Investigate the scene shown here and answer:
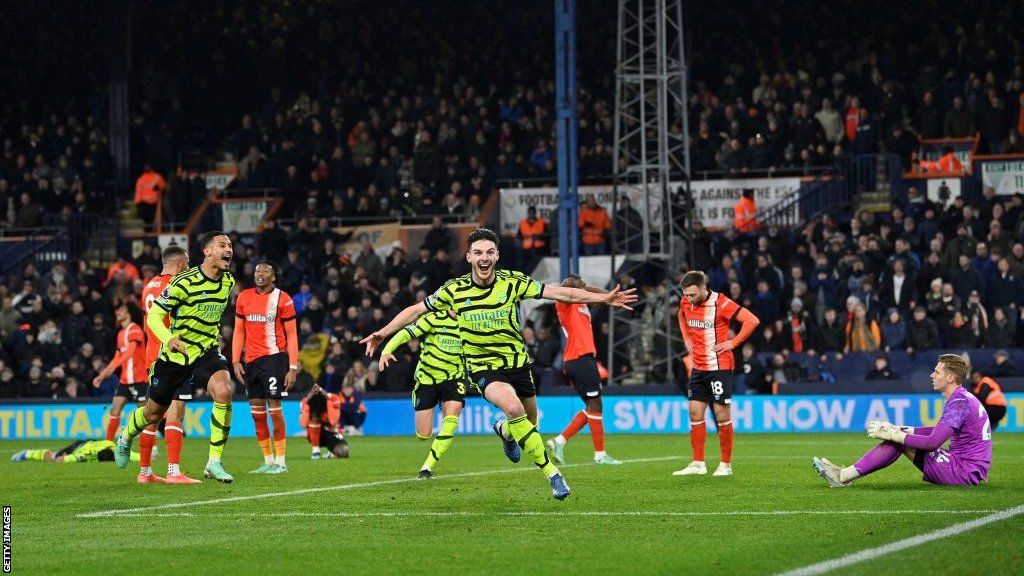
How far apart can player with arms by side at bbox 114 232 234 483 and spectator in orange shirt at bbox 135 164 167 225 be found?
22.2 m

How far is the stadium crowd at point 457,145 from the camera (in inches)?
1101

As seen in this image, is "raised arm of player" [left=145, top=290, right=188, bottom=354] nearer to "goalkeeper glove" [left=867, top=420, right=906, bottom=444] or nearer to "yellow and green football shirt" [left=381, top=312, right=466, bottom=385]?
"yellow and green football shirt" [left=381, top=312, right=466, bottom=385]

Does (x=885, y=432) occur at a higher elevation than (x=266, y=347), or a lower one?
lower

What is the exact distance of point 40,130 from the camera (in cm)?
4038

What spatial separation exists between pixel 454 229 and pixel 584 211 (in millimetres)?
2965

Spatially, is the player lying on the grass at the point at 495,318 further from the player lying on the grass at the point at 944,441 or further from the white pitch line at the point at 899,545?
the white pitch line at the point at 899,545

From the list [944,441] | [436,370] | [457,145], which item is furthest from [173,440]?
[457,145]

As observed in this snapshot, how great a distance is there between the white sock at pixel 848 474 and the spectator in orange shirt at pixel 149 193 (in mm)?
26059

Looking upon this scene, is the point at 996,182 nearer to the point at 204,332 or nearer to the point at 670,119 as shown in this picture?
the point at 670,119

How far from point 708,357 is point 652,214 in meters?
16.5

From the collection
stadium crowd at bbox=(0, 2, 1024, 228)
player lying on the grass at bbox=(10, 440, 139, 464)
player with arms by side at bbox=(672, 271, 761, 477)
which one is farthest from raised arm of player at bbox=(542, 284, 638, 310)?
stadium crowd at bbox=(0, 2, 1024, 228)

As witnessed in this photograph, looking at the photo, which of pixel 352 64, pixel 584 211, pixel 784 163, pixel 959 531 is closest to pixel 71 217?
pixel 352 64

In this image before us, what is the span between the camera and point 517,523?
426 inches

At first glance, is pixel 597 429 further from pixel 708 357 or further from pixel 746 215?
pixel 746 215
